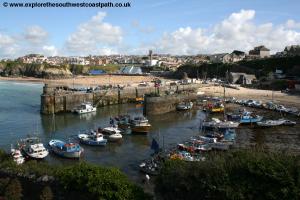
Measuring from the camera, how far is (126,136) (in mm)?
39438

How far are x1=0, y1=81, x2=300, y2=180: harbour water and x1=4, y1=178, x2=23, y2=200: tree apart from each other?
35.9 feet

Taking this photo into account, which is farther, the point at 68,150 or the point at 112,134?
the point at 112,134

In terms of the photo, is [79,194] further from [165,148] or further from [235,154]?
[165,148]

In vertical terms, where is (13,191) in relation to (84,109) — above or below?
above

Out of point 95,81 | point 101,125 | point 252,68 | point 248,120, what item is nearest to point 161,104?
point 101,125

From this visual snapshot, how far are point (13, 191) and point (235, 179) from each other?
28.4 feet

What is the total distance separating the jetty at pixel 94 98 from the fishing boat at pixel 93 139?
17727 mm

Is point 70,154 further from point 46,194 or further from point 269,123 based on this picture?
point 269,123

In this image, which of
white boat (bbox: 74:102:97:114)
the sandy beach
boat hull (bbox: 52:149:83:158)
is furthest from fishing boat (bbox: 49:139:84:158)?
the sandy beach

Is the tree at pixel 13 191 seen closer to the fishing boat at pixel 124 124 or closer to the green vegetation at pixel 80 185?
the green vegetation at pixel 80 185

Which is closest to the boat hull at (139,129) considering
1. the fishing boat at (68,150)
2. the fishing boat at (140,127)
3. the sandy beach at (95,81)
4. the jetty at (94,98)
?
the fishing boat at (140,127)

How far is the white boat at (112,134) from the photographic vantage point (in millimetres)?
36719

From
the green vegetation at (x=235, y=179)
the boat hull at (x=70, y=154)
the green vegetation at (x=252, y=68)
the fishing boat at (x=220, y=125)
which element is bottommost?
the boat hull at (x=70, y=154)

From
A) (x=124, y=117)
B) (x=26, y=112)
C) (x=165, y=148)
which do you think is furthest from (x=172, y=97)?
(x=165, y=148)
